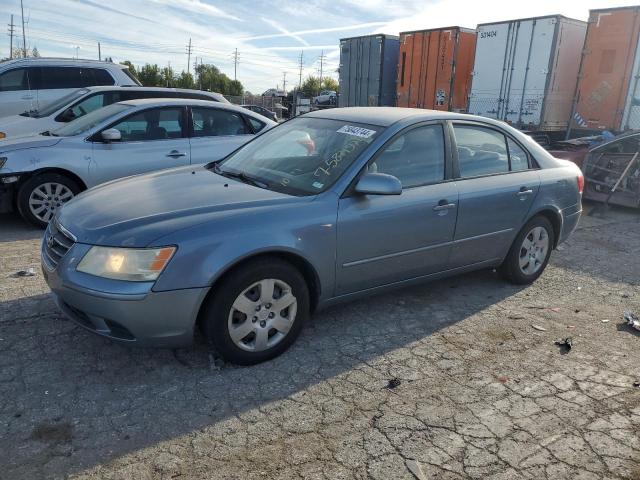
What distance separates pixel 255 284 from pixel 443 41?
45.1 ft

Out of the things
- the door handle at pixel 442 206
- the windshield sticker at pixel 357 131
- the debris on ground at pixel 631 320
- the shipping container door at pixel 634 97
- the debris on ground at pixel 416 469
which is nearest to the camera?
the debris on ground at pixel 416 469

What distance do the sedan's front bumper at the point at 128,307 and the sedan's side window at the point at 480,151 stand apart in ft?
8.16

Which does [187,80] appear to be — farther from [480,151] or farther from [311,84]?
[480,151]

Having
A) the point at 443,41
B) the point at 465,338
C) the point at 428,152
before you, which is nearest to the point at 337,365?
the point at 465,338

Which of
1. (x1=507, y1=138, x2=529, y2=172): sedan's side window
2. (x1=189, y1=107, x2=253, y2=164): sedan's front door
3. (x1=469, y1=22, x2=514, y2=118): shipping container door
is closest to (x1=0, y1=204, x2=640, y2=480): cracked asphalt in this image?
(x1=507, y1=138, x2=529, y2=172): sedan's side window

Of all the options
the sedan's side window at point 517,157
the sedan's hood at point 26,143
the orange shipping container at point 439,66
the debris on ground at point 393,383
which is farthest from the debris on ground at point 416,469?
the orange shipping container at point 439,66

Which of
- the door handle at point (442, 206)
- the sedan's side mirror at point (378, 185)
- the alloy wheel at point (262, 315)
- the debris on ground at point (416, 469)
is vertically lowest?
the debris on ground at point (416, 469)

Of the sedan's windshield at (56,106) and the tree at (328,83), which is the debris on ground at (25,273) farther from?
the tree at (328,83)

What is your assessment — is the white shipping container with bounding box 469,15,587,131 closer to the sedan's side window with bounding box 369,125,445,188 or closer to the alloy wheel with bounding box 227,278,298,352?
the sedan's side window with bounding box 369,125,445,188

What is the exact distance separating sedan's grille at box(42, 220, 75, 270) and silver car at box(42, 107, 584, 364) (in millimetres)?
13

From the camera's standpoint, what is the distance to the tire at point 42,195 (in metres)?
6.05

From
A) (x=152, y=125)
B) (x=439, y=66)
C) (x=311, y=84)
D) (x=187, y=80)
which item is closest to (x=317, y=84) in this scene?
(x=311, y=84)

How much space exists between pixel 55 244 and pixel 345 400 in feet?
6.83

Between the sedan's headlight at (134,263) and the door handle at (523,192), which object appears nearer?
the sedan's headlight at (134,263)
